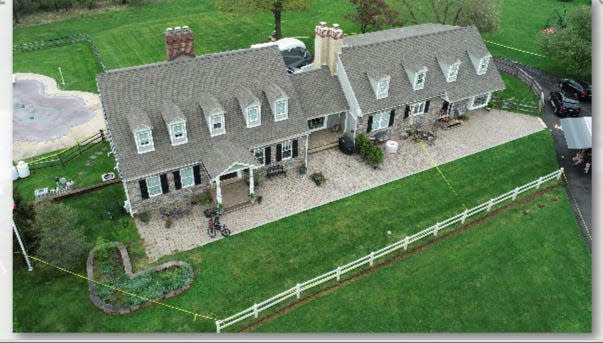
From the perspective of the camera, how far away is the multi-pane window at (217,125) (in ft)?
105

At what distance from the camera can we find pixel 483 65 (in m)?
42.0

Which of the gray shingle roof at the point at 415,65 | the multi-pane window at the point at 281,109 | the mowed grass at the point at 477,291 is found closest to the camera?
the mowed grass at the point at 477,291

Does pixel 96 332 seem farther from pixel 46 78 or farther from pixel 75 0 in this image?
pixel 75 0

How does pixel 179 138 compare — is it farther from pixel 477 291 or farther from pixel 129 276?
pixel 477 291

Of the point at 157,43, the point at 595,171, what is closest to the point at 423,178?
the point at 595,171

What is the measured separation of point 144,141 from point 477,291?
21.2m

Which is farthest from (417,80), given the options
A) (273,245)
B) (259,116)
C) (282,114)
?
(273,245)

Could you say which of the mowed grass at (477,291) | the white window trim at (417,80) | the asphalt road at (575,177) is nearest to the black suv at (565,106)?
the asphalt road at (575,177)

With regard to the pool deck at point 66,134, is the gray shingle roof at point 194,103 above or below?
above

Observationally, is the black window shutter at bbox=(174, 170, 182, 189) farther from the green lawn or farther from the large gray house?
the green lawn

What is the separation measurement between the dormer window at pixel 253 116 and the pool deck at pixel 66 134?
1497 centimetres

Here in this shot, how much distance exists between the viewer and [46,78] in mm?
47625

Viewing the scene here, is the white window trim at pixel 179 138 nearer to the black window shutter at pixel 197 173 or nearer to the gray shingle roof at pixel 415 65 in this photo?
the black window shutter at pixel 197 173

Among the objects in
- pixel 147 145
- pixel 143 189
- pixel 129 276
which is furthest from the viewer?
pixel 143 189
